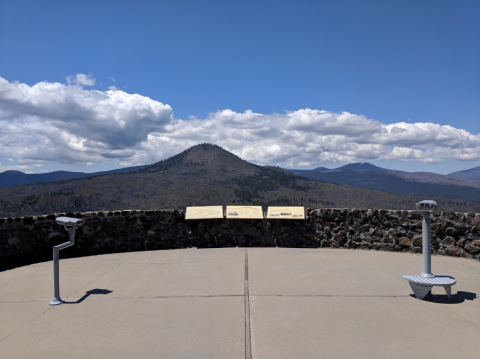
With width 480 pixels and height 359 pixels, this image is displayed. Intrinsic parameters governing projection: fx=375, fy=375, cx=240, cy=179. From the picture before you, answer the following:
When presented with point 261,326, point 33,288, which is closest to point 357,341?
point 261,326

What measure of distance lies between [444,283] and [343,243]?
4.64 meters

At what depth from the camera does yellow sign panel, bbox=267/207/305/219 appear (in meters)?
9.68

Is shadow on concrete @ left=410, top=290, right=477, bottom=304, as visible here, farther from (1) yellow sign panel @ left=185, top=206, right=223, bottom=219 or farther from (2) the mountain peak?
(2) the mountain peak

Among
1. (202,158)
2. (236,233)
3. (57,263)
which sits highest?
(202,158)

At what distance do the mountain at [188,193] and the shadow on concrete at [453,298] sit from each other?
38.9m

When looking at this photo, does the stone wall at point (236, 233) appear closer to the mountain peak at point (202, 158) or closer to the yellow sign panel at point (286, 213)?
the yellow sign panel at point (286, 213)

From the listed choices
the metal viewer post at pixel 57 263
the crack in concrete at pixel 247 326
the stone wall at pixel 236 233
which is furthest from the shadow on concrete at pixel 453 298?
the metal viewer post at pixel 57 263

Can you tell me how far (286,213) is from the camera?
386 inches

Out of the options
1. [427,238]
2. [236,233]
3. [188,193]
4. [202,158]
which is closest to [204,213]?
[236,233]

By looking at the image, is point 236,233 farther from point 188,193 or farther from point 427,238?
point 188,193

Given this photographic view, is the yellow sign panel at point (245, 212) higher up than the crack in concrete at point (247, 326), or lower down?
higher up

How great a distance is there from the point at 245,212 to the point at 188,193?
5904cm

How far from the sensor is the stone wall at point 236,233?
7.97m

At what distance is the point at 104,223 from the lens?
909 cm
